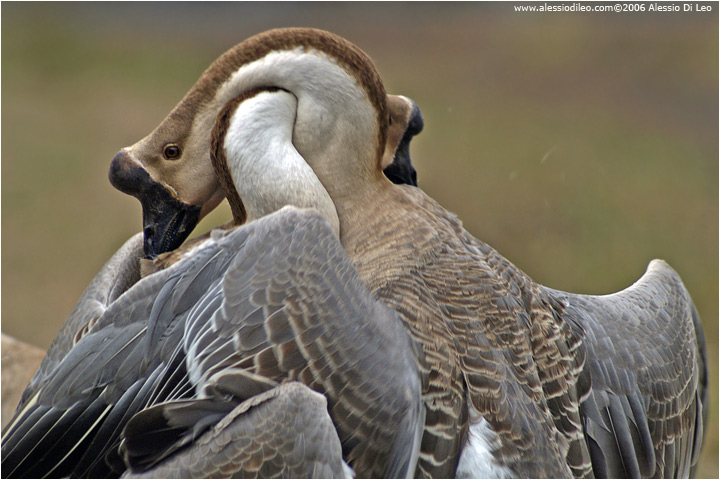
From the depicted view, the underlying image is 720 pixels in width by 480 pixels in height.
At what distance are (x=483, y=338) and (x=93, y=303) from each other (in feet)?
3.36

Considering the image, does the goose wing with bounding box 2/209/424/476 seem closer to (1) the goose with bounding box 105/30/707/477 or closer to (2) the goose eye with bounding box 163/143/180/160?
(1) the goose with bounding box 105/30/707/477

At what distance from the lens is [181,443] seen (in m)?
1.45

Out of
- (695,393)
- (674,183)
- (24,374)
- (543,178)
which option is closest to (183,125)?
(24,374)

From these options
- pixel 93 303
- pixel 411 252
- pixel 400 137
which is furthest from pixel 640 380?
pixel 93 303

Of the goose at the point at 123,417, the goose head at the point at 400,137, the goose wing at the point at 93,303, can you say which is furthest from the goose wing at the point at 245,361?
the goose head at the point at 400,137

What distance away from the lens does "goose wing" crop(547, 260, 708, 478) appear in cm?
194

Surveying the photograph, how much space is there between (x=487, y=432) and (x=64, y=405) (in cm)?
80

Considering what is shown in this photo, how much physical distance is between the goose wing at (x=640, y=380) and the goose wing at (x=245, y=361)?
0.58m

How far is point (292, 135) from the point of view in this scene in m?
1.83

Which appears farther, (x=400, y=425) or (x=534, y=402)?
(x=534, y=402)

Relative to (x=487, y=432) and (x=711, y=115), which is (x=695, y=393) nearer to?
(x=487, y=432)

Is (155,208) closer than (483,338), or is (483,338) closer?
(483,338)

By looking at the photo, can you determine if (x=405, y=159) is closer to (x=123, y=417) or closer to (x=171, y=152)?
(x=171, y=152)

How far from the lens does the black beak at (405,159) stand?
2.07 metres
